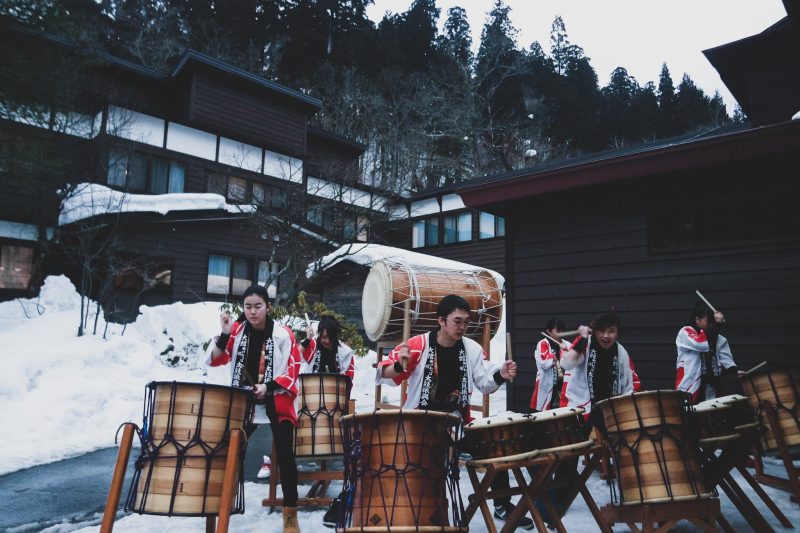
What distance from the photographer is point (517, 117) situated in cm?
4203

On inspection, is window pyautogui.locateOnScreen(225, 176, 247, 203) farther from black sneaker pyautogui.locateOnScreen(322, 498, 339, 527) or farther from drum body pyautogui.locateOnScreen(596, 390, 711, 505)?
drum body pyautogui.locateOnScreen(596, 390, 711, 505)

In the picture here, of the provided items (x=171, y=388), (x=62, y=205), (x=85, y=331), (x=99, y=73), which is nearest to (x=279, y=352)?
(x=171, y=388)

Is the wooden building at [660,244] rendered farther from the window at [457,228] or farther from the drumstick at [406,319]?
the window at [457,228]

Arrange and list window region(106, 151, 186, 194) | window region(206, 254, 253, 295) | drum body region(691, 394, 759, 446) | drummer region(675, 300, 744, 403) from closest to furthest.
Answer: drum body region(691, 394, 759, 446), drummer region(675, 300, 744, 403), window region(106, 151, 186, 194), window region(206, 254, 253, 295)

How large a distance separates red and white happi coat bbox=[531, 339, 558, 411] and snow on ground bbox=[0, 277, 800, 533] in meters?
1.04

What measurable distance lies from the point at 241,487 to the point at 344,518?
0.84m

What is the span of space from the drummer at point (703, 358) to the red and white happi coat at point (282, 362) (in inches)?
181

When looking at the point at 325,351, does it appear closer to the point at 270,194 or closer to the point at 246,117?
the point at 270,194

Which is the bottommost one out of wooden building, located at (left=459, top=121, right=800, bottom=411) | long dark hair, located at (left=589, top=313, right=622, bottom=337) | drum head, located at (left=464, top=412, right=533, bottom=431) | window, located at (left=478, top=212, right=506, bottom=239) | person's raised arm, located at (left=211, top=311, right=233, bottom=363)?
drum head, located at (left=464, top=412, right=533, bottom=431)

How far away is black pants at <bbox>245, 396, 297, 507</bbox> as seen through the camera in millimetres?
4586

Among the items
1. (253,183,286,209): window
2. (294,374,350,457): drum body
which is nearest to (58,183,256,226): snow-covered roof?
(253,183,286,209): window

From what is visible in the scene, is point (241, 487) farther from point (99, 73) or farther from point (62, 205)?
point (99, 73)

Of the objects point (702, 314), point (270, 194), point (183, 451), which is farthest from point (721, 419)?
point (270, 194)

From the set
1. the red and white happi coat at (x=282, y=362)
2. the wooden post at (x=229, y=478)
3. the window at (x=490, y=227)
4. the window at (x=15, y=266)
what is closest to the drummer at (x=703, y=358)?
the red and white happi coat at (x=282, y=362)
